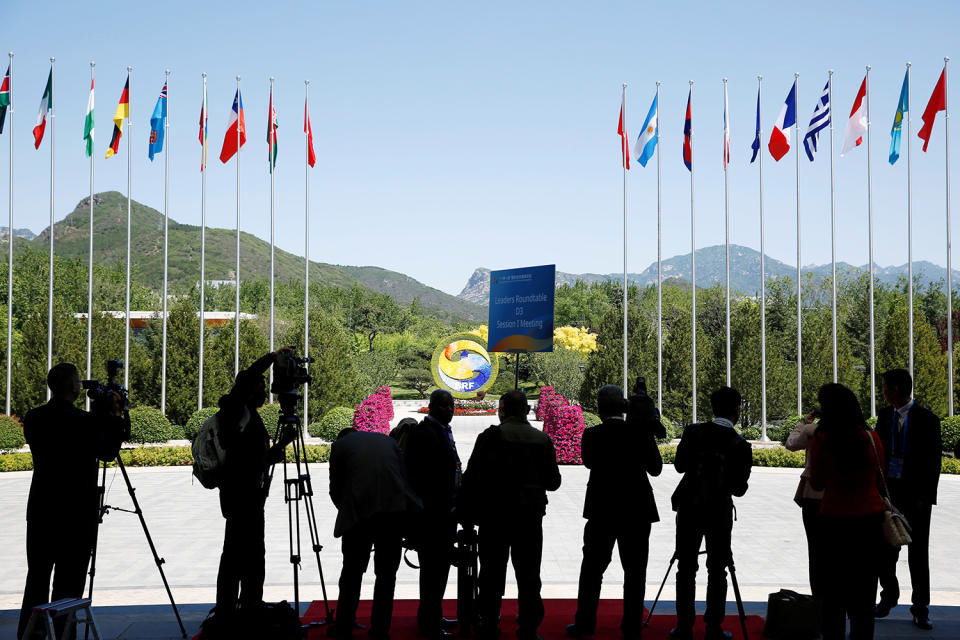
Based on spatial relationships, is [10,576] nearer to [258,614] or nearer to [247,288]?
[258,614]

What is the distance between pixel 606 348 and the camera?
30.4m

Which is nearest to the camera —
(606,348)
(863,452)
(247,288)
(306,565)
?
(863,452)

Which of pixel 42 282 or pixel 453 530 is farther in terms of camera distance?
pixel 42 282

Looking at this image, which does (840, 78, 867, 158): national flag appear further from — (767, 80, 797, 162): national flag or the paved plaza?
the paved plaza

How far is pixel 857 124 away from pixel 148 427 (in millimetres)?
21415

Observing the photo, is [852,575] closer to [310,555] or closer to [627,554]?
[627,554]

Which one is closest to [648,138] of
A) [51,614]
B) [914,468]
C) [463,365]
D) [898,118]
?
[898,118]

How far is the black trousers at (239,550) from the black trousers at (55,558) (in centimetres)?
104

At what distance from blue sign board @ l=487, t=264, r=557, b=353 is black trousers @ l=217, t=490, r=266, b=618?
691cm

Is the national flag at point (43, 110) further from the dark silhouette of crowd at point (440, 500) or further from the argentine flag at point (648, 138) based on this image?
the dark silhouette of crowd at point (440, 500)

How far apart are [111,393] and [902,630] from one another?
20.4ft

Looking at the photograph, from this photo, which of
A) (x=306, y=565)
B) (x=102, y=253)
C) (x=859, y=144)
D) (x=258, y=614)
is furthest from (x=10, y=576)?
(x=102, y=253)

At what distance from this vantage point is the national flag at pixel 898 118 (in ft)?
72.4

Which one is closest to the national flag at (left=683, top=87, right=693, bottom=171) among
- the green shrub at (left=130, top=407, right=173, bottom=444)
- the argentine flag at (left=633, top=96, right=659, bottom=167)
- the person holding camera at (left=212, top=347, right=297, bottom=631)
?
the argentine flag at (left=633, top=96, right=659, bottom=167)
